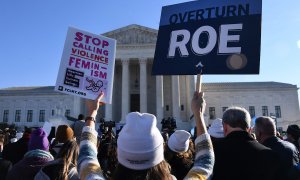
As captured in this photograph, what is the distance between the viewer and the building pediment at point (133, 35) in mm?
46844

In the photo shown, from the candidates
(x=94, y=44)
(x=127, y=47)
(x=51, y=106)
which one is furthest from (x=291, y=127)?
(x=51, y=106)

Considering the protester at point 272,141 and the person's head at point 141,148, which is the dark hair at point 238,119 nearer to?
the protester at point 272,141

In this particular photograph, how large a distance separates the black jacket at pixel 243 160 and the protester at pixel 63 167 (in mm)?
1312

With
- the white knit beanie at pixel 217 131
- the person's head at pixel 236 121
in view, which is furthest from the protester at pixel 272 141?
the person's head at pixel 236 121

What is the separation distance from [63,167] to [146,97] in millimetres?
42598

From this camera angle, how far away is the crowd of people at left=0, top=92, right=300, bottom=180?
1941 millimetres

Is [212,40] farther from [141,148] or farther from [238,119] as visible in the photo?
[141,148]

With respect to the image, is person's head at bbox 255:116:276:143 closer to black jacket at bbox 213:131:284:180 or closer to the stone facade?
black jacket at bbox 213:131:284:180

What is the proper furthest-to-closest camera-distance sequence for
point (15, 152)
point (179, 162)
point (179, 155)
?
point (15, 152) → point (179, 155) → point (179, 162)

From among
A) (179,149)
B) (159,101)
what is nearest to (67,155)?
(179,149)

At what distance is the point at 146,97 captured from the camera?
45.6 metres

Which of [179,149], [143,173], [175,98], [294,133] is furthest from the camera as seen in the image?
[175,98]

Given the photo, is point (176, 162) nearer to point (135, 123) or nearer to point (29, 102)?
point (135, 123)

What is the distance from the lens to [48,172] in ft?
9.59
